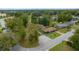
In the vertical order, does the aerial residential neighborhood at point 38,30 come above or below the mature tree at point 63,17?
below

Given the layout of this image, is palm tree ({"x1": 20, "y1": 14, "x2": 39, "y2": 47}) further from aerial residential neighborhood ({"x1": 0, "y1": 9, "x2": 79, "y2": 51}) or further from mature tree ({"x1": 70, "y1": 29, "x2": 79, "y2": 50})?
mature tree ({"x1": 70, "y1": 29, "x2": 79, "y2": 50})

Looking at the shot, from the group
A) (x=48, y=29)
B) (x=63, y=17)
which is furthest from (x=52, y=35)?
(x=63, y=17)

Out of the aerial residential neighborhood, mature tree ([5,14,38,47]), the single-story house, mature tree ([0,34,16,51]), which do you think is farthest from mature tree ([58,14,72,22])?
mature tree ([0,34,16,51])

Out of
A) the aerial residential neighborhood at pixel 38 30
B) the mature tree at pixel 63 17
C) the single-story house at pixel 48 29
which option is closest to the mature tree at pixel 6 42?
the aerial residential neighborhood at pixel 38 30

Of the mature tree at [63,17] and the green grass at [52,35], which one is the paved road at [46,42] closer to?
the green grass at [52,35]

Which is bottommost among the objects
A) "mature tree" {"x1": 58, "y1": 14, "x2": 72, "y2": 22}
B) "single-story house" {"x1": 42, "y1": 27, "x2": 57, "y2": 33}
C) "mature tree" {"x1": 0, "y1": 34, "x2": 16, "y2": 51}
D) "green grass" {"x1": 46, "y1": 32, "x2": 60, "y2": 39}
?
"mature tree" {"x1": 0, "y1": 34, "x2": 16, "y2": 51}

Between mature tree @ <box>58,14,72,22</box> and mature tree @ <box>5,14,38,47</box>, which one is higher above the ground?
mature tree @ <box>58,14,72,22</box>

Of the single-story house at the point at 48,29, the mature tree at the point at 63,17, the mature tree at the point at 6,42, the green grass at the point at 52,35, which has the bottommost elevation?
the mature tree at the point at 6,42
